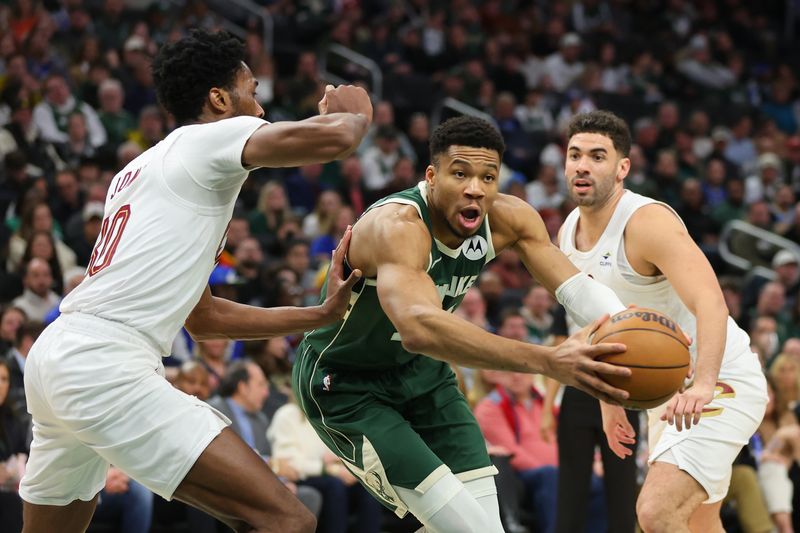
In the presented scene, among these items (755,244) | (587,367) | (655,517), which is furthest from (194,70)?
(755,244)

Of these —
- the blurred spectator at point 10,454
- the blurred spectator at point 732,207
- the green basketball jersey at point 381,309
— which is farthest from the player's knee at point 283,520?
the blurred spectator at point 732,207

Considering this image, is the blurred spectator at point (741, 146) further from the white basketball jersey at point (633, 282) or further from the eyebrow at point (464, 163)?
the eyebrow at point (464, 163)

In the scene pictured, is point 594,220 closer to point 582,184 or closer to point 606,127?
point 582,184

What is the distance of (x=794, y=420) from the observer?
Result: 9.14 meters

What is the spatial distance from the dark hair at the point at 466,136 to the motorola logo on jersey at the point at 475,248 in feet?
1.16

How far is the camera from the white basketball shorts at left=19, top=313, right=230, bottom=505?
3912 millimetres

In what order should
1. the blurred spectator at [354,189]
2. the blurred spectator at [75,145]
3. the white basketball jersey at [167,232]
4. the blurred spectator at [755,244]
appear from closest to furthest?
1. the white basketball jersey at [167,232]
2. the blurred spectator at [75,145]
3. the blurred spectator at [354,189]
4. the blurred spectator at [755,244]

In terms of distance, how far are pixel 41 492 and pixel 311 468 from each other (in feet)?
12.6

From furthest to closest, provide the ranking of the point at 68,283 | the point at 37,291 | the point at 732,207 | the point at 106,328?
the point at 732,207 → the point at 37,291 → the point at 68,283 → the point at 106,328

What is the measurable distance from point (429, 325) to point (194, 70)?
53.8 inches

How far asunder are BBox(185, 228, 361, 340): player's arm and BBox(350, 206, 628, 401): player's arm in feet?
0.48

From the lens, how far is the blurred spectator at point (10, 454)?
697 cm

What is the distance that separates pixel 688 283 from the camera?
4941 mm

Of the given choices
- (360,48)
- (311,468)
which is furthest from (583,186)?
(360,48)
